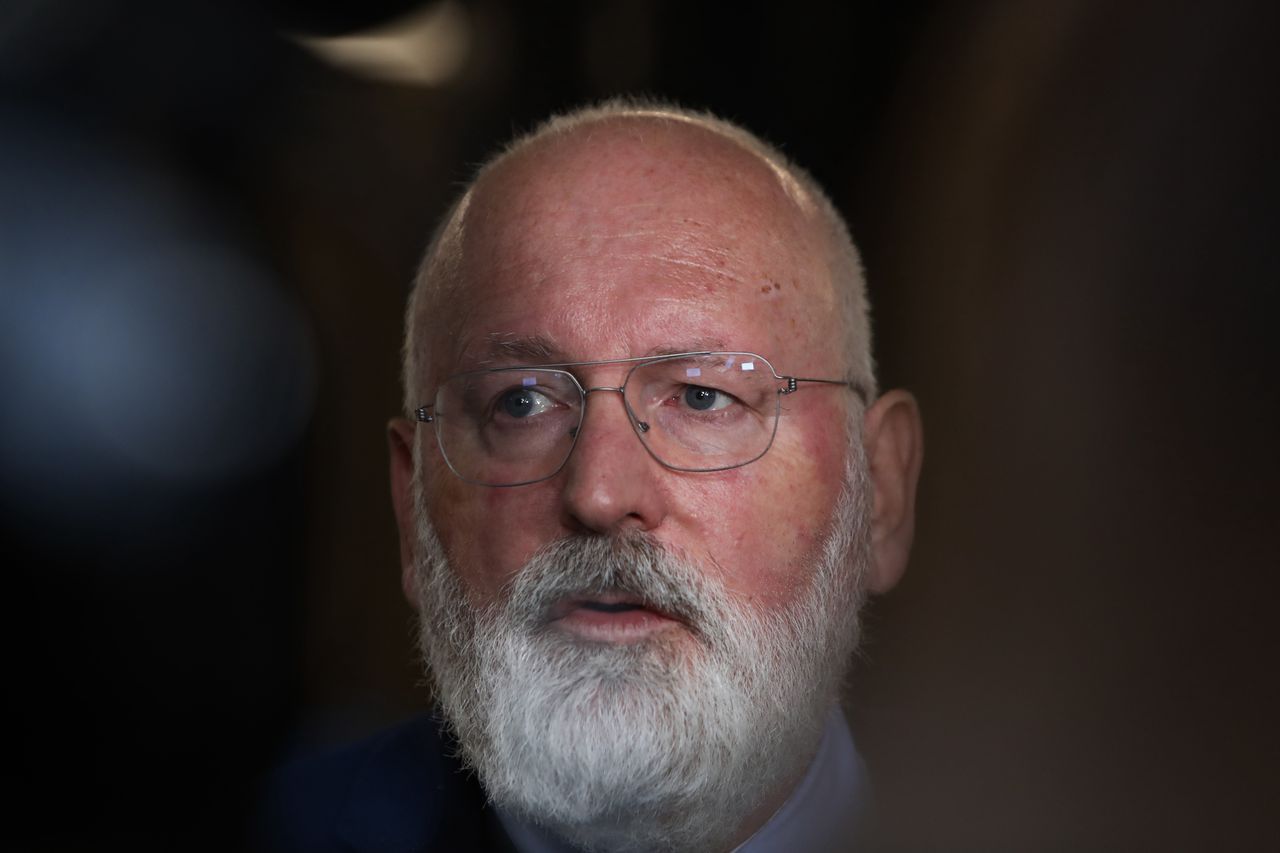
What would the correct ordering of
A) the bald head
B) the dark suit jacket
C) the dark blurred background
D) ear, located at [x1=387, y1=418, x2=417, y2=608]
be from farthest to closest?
ear, located at [x1=387, y1=418, x2=417, y2=608], the dark suit jacket, the bald head, the dark blurred background

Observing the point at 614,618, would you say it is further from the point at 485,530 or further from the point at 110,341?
the point at 110,341

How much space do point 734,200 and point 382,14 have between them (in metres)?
Answer: 0.56

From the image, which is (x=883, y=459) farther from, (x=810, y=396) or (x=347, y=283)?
(x=347, y=283)

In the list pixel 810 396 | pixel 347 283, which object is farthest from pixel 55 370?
pixel 810 396

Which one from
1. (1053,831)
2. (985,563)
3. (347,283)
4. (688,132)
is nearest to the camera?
(1053,831)

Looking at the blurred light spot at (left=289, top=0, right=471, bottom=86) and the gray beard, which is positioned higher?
the blurred light spot at (left=289, top=0, right=471, bottom=86)

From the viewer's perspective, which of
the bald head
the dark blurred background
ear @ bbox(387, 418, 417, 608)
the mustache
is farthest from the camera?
ear @ bbox(387, 418, 417, 608)

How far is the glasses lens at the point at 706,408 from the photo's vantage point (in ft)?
3.96

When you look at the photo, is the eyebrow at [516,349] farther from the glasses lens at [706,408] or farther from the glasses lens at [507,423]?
the glasses lens at [706,408]

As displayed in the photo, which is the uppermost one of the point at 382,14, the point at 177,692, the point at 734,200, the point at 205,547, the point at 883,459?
the point at 382,14

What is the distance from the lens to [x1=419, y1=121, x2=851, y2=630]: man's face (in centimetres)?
119

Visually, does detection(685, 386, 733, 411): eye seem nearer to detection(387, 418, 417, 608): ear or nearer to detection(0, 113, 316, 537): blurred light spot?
detection(387, 418, 417, 608): ear

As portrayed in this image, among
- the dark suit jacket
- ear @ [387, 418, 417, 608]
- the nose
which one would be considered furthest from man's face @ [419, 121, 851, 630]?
the dark suit jacket

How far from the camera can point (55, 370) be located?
145cm
